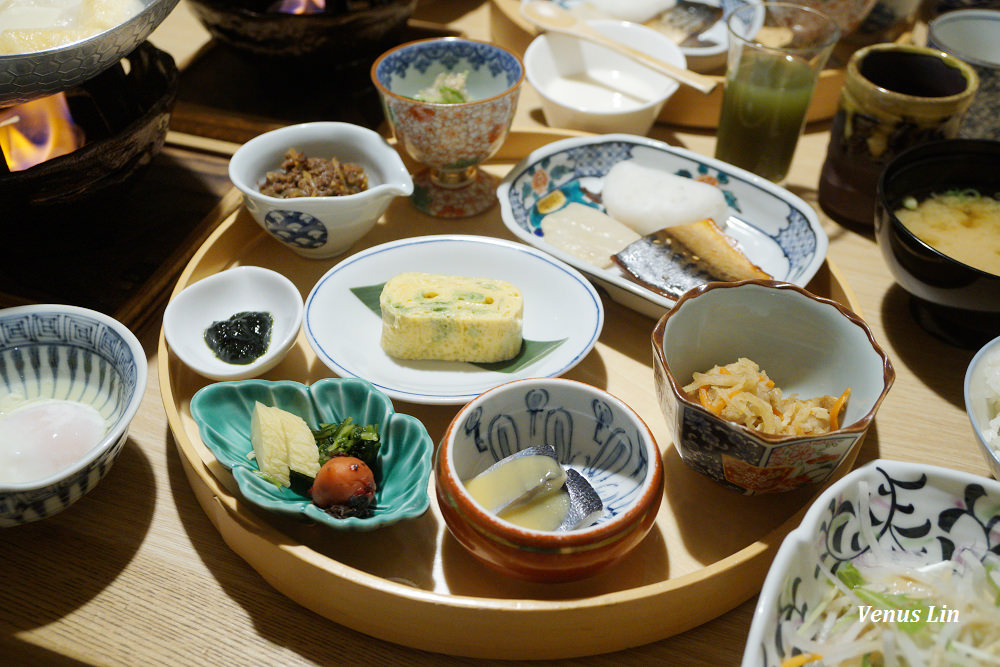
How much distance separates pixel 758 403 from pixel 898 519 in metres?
0.28

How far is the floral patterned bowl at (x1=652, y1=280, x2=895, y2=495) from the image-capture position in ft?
3.67

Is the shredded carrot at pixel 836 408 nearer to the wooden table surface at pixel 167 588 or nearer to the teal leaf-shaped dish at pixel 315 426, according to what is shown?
the wooden table surface at pixel 167 588

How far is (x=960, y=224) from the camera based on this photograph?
1.70 meters

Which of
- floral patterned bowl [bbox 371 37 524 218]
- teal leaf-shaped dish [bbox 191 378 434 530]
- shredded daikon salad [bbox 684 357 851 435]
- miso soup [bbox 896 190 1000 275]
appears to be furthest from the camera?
floral patterned bowl [bbox 371 37 524 218]

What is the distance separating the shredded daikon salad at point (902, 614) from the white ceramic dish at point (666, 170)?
2.17 ft

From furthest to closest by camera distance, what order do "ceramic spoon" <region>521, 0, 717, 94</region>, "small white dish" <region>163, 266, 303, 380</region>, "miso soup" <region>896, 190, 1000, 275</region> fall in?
"ceramic spoon" <region>521, 0, 717, 94</region> < "miso soup" <region>896, 190, 1000, 275</region> < "small white dish" <region>163, 266, 303, 380</region>

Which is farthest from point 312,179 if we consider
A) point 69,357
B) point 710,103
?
point 710,103

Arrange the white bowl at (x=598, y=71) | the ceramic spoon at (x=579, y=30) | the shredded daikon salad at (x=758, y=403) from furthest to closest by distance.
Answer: the white bowl at (x=598, y=71) < the ceramic spoon at (x=579, y=30) < the shredded daikon salad at (x=758, y=403)

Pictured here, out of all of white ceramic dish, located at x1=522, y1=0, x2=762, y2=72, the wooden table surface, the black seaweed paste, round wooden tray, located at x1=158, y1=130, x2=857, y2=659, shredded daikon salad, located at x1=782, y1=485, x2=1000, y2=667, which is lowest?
the wooden table surface

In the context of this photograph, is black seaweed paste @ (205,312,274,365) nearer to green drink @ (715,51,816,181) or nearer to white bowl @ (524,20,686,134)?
white bowl @ (524,20,686,134)

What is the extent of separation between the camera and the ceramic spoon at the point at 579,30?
2.22 metres

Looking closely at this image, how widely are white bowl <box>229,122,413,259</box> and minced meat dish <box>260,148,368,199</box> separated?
50mm
